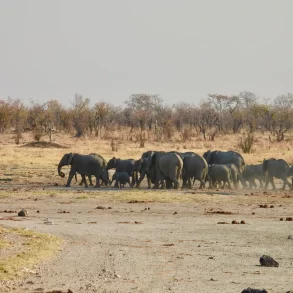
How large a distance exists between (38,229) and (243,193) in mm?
14876

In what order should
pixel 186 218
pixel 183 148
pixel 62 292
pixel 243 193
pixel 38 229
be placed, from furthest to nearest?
pixel 183 148 < pixel 243 193 < pixel 186 218 < pixel 38 229 < pixel 62 292

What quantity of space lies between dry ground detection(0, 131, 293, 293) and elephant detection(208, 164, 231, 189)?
4.17 meters

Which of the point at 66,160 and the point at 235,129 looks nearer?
the point at 66,160

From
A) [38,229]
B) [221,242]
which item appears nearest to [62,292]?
[221,242]

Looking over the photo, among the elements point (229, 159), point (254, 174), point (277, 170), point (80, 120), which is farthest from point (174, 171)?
point (80, 120)

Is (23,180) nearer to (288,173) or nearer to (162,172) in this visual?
(162,172)

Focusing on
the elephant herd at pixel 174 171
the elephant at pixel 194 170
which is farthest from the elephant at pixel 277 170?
the elephant at pixel 194 170

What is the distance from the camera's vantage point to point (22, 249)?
15070 millimetres

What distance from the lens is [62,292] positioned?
432 inches

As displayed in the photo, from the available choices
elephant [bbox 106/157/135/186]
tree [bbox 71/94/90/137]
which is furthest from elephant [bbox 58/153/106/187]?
tree [bbox 71/94/90/137]

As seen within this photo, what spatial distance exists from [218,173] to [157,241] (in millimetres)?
19214

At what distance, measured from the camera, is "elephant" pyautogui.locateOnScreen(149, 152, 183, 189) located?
117 ft

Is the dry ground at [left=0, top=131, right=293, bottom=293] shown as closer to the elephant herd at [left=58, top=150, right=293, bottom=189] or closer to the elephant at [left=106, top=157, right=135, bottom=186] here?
the elephant herd at [left=58, top=150, right=293, bottom=189]

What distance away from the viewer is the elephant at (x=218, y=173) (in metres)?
35.8
